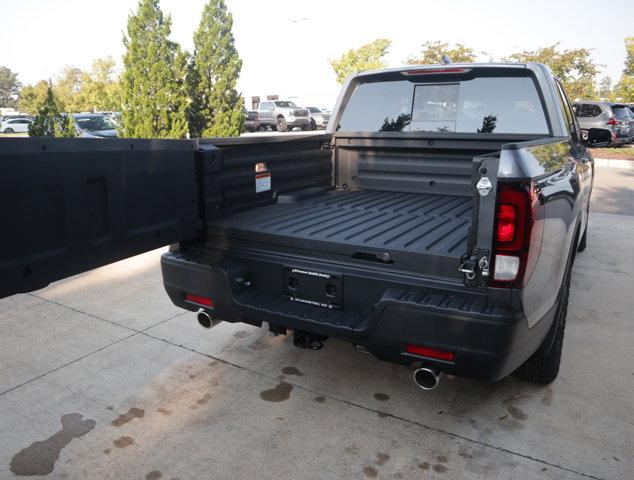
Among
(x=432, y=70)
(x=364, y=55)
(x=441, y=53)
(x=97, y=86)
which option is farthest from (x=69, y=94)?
(x=432, y=70)

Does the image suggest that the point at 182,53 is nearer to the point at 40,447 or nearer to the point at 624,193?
the point at 624,193

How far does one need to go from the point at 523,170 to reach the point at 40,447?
8.94 feet

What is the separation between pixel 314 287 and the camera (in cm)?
271

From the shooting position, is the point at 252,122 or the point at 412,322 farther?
the point at 252,122

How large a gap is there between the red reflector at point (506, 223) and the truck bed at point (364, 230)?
0.85 feet

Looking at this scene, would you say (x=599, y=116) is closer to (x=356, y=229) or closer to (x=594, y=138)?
(x=594, y=138)

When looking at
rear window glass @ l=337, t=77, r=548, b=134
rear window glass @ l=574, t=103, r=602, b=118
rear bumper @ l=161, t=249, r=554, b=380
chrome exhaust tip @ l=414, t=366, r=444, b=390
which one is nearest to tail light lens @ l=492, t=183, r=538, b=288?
rear bumper @ l=161, t=249, r=554, b=380

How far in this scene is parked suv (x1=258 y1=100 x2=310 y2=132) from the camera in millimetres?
30062

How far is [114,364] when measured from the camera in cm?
352

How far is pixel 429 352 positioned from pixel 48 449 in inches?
79.0

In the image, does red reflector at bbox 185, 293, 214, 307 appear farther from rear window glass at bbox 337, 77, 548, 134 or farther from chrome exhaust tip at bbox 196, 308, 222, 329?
rear window glass at bbox 337, 77, 548, 134

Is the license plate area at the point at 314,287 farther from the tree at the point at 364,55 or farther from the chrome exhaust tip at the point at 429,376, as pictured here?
the tree at the point at 364,55

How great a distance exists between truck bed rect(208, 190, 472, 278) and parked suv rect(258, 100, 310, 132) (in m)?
27.0

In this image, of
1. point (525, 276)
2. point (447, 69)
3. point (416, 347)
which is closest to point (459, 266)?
point (525, 276)
